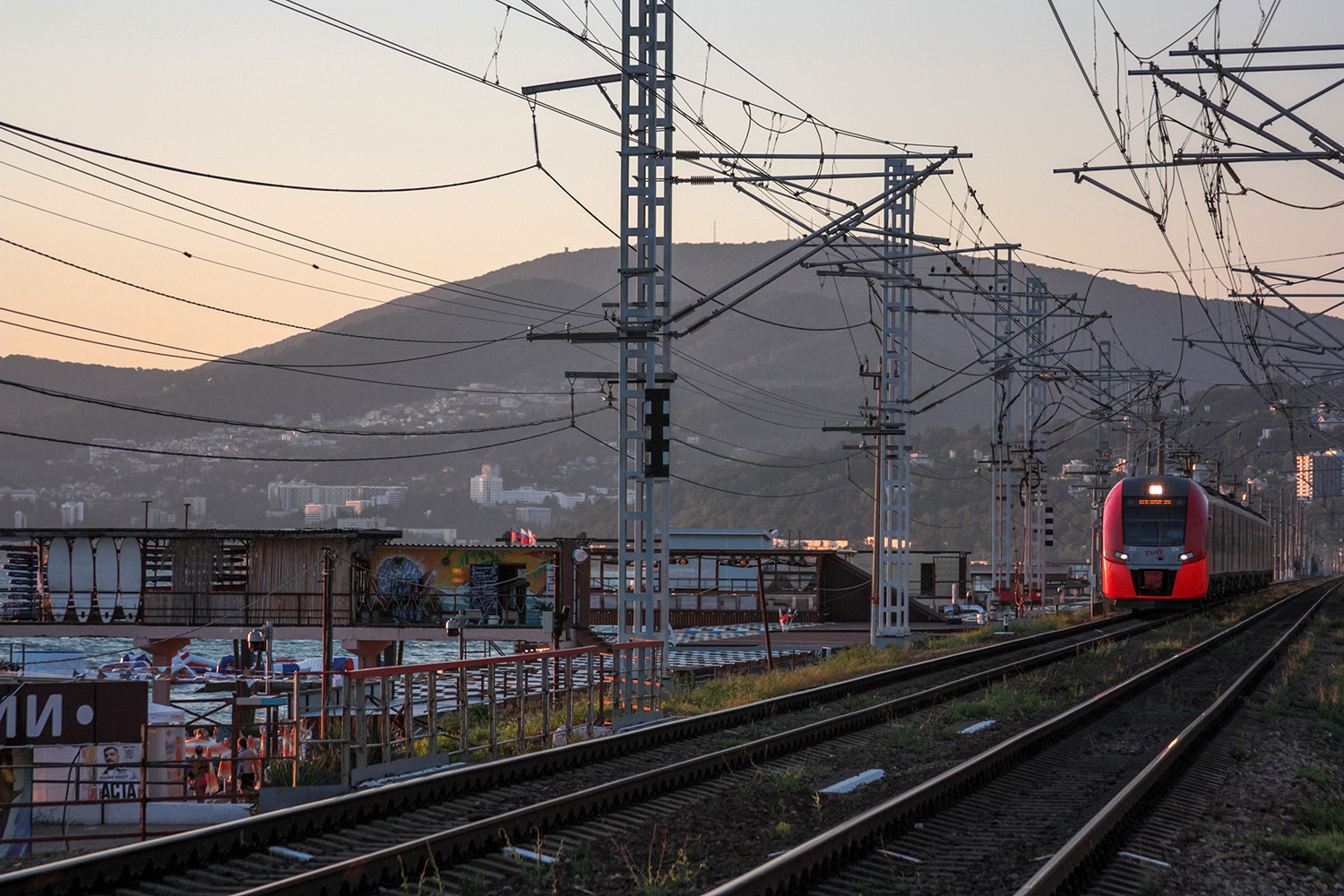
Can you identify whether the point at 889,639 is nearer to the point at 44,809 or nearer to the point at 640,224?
the point at 640,224

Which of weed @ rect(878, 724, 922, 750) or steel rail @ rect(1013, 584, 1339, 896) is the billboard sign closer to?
weed @ rect(878, 724, 922, 750)

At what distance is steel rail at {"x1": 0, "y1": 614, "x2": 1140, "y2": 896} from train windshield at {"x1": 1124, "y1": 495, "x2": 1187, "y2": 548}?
21.7 metres

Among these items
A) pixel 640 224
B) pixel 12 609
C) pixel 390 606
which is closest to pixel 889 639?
pixel 640 224

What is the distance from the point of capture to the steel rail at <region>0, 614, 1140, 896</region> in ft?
27.2

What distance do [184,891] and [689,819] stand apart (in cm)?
413

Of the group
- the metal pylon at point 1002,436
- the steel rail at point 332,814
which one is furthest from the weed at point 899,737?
the metal pylon at point 1002,436

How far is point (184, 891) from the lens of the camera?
8.49 metres

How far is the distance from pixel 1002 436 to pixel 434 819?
113 feet

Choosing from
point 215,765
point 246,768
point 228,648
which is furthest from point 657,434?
point 228,648

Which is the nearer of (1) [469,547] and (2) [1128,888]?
(2) [1128,888]

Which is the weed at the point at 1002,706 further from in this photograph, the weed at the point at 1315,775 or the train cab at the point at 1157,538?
the train cab at the point at 1157,538

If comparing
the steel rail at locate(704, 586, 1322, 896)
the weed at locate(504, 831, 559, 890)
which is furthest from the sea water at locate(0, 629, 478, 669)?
the weed at locate(504, 831, 559, 890)

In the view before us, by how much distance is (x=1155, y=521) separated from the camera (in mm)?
35906

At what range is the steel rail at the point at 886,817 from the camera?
8.23 metres
